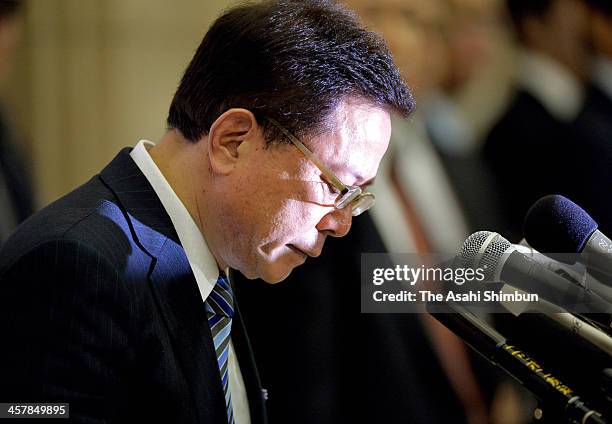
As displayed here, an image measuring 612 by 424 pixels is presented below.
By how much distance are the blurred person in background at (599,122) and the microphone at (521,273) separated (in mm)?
1641

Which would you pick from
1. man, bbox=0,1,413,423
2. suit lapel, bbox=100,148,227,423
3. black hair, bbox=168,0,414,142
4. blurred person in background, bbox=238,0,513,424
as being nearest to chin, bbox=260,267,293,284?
man, bbox=0,1,413,423

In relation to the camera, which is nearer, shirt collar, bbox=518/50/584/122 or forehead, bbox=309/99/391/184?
forehead, bbox=309/99/391/184

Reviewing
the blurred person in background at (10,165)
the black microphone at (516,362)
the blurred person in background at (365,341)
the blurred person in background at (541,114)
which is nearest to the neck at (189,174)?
the black microphone at (516,362)

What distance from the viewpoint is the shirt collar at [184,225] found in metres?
1.36

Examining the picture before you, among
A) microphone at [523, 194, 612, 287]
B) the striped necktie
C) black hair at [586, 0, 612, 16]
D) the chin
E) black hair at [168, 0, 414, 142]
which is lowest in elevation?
the striped necktie

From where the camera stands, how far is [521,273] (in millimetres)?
1006

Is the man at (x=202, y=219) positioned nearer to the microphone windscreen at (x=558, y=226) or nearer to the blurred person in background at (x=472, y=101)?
the microphone windscreen at (x=558, y=226)

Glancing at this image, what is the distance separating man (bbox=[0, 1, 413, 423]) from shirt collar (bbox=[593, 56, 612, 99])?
188cm

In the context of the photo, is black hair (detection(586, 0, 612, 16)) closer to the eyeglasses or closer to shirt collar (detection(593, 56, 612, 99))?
shirt collar (detection(593, 56, 612, 99))

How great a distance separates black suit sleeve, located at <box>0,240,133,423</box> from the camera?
1098mm

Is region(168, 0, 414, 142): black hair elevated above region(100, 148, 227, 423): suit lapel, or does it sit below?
above

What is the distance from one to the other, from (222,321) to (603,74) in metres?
2.15

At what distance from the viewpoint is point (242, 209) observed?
132 cm

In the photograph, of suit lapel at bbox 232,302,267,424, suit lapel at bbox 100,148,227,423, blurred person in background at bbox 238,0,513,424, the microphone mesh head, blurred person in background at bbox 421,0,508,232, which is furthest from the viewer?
blurred person in background at bbox 421,0,508,232
